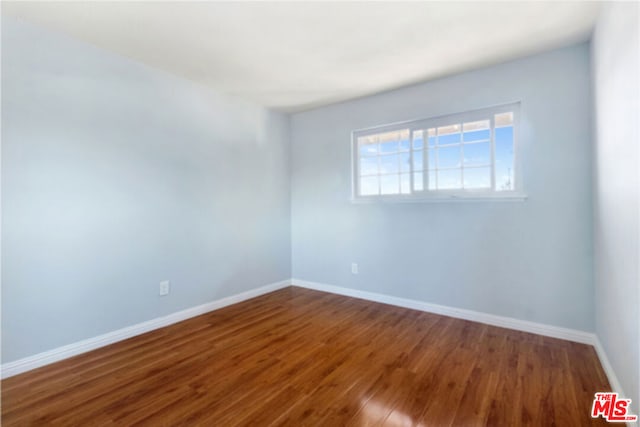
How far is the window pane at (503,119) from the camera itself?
2604 millimetres

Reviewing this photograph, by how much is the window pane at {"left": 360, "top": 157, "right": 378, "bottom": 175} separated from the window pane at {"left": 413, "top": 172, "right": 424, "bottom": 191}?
489mm

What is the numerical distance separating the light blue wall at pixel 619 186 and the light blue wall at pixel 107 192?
3164 millimetres

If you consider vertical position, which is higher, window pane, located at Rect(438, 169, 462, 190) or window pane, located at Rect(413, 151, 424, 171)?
window pane, located at Rect(413, 151, 424, 171)

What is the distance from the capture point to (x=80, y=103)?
2217 mm

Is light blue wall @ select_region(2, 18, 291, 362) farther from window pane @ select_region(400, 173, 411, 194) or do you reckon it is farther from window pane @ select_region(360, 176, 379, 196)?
window pane @ select_region(400, 173, 411, 194)

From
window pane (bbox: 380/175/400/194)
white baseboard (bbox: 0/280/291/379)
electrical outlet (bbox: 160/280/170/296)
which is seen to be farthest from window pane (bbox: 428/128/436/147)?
electrical outlet (bbox: 160/280/170/296)

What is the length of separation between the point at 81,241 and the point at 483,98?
363 cm

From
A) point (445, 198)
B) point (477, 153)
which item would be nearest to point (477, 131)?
point (477, 153)

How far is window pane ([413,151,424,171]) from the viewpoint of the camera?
3.09 meters

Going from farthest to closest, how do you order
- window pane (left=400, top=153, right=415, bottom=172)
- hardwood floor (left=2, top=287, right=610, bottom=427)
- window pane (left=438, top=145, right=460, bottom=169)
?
window pane (left=400, top=153, right=415, bottom=172)
window pane (left=438, top=145, right=460, bottom=169)
hardwood floor (left=2, top=287, right=610, bottom=427)

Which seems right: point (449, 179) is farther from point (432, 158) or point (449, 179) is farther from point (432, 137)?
point (432, 137)

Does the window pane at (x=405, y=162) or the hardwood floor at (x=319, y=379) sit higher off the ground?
the window pane at (x=405, y=162)

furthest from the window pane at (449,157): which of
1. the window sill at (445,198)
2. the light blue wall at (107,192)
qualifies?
the light blue wall at (107,192)

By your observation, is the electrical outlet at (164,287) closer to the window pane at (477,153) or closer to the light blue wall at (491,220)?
the light blue wall at (491,220)
